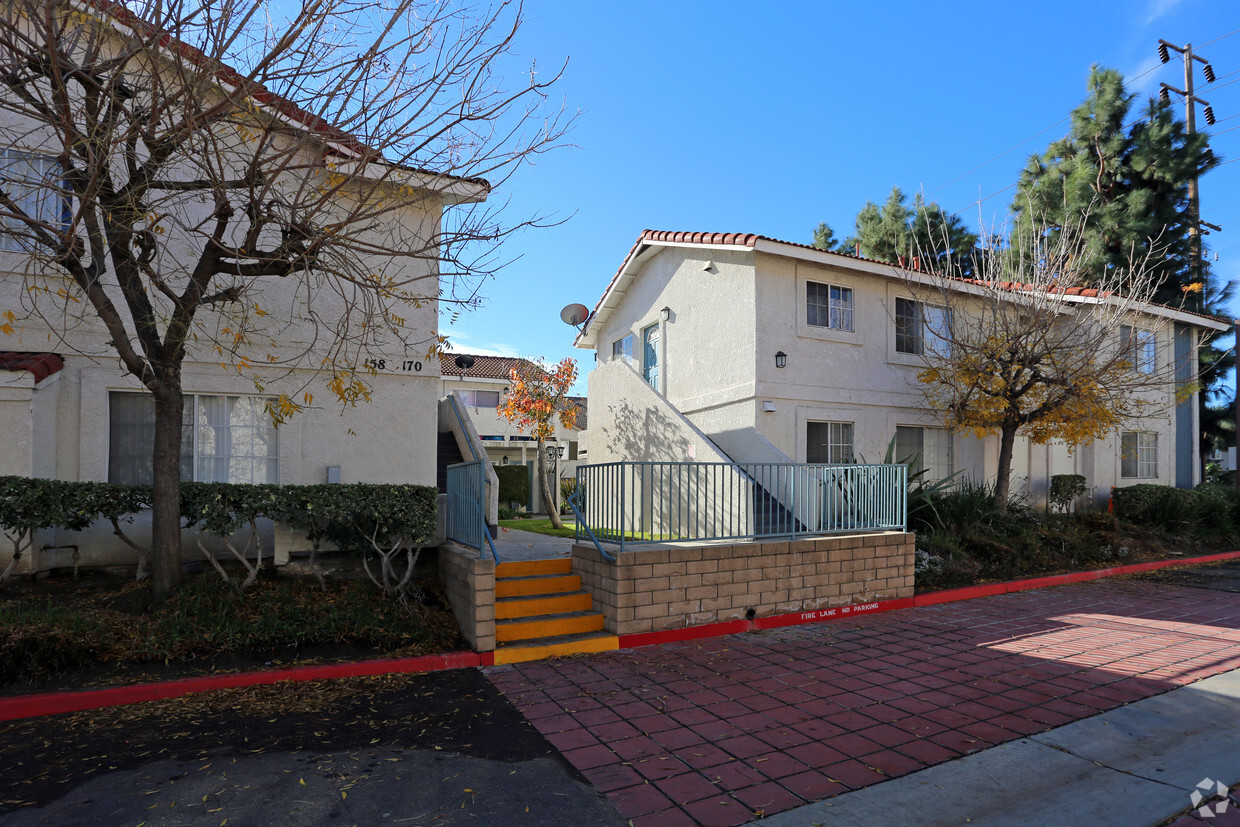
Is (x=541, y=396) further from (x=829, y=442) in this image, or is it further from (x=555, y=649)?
(x=555, y=649)

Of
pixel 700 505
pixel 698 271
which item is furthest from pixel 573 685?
pixel 698 271

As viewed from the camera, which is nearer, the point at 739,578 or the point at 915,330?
the point at 739,578

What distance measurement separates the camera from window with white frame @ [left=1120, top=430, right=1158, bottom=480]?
1755 cm

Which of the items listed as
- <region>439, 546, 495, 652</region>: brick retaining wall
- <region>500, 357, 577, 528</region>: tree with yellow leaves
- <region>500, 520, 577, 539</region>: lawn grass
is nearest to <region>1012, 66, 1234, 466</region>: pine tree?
<region>500, 357, 577, 528</region>: tree with yellow leaves

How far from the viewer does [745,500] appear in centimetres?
857

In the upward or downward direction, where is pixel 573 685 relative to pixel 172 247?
downward

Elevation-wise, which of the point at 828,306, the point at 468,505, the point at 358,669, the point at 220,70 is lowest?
the point at 358,669

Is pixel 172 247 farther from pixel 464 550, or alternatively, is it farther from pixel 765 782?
pixel 765 782

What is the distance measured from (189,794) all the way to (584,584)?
4573 mm

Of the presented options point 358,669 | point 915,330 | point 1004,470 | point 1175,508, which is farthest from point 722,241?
point 1175,508

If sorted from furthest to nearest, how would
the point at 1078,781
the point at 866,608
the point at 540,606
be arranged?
the point at 866,608, the point at 540,606, the point at 1078,781

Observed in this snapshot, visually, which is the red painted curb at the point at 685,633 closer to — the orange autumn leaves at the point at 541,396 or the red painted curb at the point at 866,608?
the red painted curb at the point at 866,608

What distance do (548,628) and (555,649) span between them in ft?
1.11

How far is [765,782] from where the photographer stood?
14.0 ft
